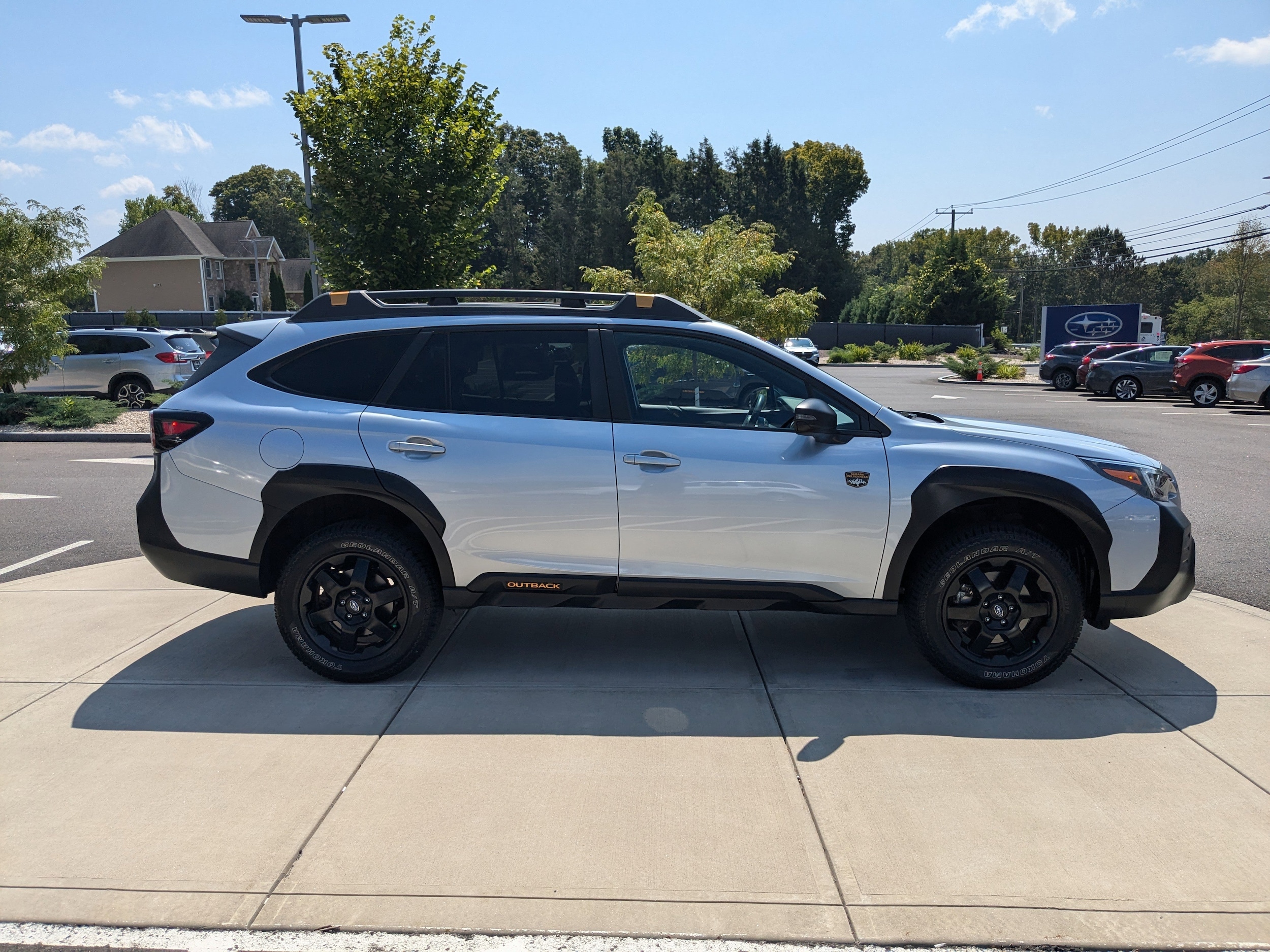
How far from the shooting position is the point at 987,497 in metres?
4.57

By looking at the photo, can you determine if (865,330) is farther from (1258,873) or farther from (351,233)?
(1258,873)

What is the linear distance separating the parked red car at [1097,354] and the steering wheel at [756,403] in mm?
28484

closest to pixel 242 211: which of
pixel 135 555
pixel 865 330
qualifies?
pixel 865 330

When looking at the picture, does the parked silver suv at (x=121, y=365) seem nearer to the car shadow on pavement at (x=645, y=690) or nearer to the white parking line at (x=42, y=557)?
the white parking line at (x=42, y=557)

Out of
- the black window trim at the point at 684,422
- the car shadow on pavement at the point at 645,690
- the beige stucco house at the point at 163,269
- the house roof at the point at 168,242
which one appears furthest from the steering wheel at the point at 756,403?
the beige stucco house at the point at 163,269

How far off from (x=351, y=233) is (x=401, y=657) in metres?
11.8

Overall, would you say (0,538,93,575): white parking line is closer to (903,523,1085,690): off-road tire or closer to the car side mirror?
the car side mirror

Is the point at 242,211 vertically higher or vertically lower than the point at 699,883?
higher

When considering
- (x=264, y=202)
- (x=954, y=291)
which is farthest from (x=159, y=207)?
(x=954, y=291)

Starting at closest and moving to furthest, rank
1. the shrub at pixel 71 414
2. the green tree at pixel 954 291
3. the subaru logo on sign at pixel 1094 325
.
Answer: the shrub at pixel 71 414 → the subaru logo on sign at pixel 1094 325 → the green tree at pixel 954 291

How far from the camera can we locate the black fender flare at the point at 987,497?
14.9 ft

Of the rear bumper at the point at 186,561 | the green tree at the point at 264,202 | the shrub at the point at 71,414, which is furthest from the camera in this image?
the green tree at the point at 264,202

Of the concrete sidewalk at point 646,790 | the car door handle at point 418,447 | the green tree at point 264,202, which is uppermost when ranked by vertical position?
the green tree at point 264,202

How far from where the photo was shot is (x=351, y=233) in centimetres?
1505
